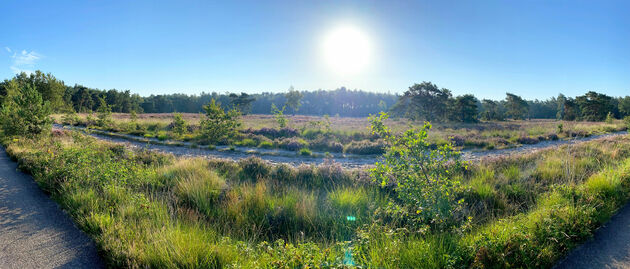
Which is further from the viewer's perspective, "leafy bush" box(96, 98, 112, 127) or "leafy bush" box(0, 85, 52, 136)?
"leafy bush" box(96, 98, 112, 127)

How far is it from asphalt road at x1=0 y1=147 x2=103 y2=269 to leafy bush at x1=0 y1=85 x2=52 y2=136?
36.2 feet

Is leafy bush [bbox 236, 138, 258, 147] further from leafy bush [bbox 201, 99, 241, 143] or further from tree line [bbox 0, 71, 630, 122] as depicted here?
tree line [bbox 0, 71, 630, 122]

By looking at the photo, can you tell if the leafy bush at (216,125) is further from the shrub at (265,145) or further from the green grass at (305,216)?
the green grass at (305,216)

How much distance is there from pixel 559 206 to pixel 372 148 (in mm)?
10751

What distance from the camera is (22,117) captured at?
539 inches

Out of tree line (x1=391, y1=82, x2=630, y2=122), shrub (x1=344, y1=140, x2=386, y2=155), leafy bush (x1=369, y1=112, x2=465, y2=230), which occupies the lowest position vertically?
shrub (x1=344, y1=140, x2=386, y2=155)

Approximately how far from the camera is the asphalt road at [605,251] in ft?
12.1

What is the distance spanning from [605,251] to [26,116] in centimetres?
2178

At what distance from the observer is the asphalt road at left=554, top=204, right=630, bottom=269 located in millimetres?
3699

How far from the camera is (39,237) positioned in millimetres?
4141

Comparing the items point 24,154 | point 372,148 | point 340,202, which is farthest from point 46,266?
point 372,148

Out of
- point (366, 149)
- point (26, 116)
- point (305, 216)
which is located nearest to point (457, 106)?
point (366, 149)

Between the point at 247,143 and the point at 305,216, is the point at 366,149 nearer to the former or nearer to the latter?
the point at 247,143

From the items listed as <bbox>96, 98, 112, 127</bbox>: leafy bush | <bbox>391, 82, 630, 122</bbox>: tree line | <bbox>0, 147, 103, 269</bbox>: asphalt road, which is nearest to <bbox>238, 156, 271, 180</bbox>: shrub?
<bbox>0, 147, 103, 269</bbox>: asphalt road
